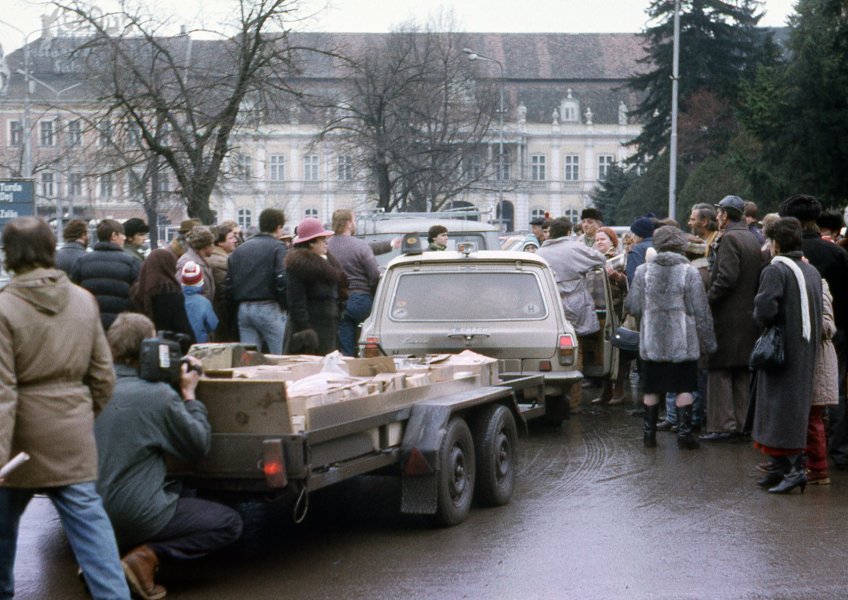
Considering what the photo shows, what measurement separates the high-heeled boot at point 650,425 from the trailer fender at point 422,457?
12.1 ft

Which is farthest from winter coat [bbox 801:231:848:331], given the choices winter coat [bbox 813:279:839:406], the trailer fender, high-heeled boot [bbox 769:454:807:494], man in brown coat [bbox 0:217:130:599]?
man in brown coat [bbox 0:217:130:599]

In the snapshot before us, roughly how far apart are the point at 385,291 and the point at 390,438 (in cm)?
396

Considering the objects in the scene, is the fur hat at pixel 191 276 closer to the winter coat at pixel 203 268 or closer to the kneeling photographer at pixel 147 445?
the winter coat at pixel 203 268

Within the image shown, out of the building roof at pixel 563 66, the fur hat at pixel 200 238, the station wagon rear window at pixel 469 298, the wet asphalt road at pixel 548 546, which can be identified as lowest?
the wet asphalt road at pixel 548 546

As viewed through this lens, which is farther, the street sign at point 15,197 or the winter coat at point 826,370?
the street sign at point 15,197

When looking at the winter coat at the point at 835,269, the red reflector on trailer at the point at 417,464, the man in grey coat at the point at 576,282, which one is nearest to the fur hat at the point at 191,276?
the man in grey coat at the point at 576,282

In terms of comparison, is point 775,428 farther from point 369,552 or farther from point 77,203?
point 77,203

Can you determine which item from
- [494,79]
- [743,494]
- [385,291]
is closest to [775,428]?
[743,494]

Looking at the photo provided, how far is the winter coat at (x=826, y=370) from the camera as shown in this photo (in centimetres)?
936

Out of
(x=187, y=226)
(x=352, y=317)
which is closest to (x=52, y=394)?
(x=352, y=317)

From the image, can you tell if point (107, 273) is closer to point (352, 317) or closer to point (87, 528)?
point (352, 317)

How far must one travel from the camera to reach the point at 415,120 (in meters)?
49.9

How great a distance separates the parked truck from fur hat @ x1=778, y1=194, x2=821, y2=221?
2290 mm

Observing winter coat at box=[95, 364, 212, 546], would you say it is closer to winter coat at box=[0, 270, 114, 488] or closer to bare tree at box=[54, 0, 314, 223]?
winter coat at box=[0, 270, 114, 488]
